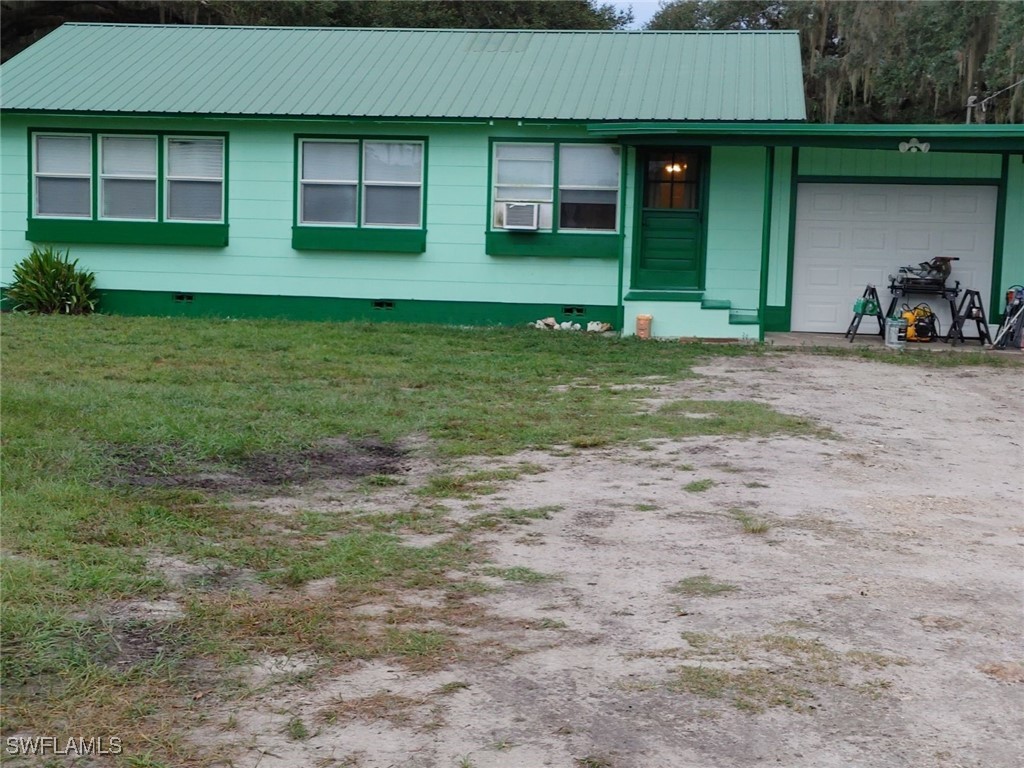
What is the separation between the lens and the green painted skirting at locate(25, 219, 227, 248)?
15883mm

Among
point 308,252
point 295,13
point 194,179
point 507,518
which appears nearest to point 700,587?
point 507,518

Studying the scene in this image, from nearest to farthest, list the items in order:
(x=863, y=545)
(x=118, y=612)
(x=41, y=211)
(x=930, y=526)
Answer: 1. (x=118, y=612)
2. (x=863, y=545)
3. (x=930, y=526)
4. (x=41, y=211)

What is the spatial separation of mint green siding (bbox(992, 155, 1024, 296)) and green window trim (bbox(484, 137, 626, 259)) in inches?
191

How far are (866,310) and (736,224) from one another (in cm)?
197

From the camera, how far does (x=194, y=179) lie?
16.0 meters

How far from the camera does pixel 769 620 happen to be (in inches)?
178

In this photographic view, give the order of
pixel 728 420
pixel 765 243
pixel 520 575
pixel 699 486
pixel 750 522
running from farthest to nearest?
pixel 765 243 < pixel 728 420 < pixel 699 486 < pixel 750 522 < pixel 520 575

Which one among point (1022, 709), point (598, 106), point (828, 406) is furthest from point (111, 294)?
point (1022, 709)

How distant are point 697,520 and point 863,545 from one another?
0.84m

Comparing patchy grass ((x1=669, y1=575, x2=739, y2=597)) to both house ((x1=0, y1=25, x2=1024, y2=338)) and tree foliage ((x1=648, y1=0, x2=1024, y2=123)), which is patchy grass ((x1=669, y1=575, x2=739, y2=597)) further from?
tree foliage ((x1=648, y1=0, x2=1024, y2=123))

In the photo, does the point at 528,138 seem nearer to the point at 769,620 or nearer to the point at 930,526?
the point at 930,526

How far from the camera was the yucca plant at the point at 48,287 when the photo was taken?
15.6 m

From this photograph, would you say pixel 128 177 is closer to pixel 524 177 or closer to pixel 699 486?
pixel 524 177

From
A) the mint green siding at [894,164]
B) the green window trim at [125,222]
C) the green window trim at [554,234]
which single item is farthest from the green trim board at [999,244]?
the green window trim at [125,222]
